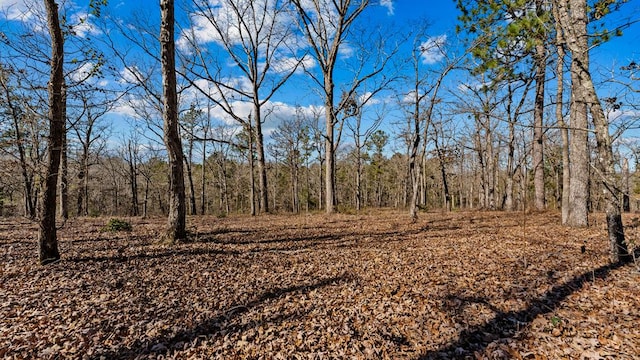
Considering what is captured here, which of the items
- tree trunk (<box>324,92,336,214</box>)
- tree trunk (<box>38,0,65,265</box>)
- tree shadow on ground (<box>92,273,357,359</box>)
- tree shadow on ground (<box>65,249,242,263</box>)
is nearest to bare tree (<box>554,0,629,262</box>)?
tree shadow on ground (<box>92,273,357,359</box>)

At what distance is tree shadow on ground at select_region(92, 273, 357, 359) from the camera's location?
10.1 ft

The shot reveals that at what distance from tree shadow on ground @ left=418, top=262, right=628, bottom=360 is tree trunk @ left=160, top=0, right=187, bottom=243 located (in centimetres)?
570

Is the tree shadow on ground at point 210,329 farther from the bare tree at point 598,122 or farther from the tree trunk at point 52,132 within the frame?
the bare tree at point 598,122

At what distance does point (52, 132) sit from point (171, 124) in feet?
6.86

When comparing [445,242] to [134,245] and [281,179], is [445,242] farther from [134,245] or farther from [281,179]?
[281,179]

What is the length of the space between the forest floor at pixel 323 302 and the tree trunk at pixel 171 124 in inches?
23.2

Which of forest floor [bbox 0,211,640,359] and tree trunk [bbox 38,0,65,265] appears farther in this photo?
tree trunk [bbox 38,0,65,265]

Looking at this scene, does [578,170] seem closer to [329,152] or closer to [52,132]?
[329,152]

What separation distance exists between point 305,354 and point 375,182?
1599 inches

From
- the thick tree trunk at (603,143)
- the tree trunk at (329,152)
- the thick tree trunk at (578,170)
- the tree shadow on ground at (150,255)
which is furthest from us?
the tree trunk at (329,152)

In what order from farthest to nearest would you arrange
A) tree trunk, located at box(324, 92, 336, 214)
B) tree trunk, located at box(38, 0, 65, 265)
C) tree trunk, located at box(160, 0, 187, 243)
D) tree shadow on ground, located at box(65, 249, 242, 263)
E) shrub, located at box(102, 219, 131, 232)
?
tree trunk, located at box(324, 92, 336, 214) → shrub, located at box(102, 219, 131, 232) → tree trunk, located at box(160, 0, 187, 243) → tree shadow on ground, located at box(65, 249, 242, 263) → tree trunk, located at box(38, 0, 65, 265)

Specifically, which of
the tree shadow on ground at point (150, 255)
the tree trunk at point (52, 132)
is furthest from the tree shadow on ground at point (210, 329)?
the tree trunk at point (52, 132)

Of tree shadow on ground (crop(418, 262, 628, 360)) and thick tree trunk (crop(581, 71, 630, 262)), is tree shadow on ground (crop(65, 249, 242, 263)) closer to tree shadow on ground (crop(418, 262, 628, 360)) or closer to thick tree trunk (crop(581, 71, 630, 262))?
tree shadow on ground (crop(418, 262, 628, 360))

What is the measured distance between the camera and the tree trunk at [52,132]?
16.2 ft
